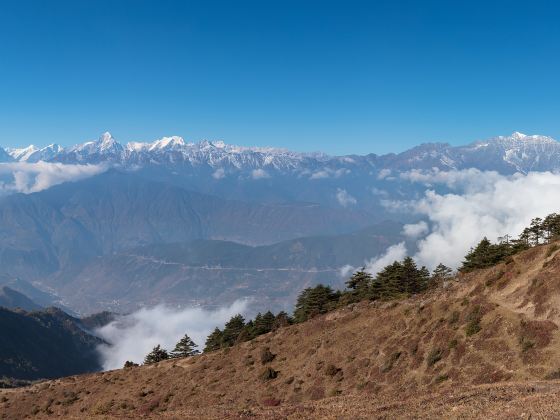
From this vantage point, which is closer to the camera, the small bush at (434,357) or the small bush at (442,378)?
the small bush at (442,378)

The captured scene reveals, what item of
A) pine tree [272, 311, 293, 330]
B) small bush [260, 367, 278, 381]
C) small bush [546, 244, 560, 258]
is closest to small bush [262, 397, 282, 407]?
small bush [260, 367, 278, 381]

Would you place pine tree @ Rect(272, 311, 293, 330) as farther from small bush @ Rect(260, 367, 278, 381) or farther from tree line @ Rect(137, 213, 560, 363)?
small bush @ Rect(260, 367, 278, 381)

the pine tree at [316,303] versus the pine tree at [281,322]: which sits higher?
the pine tree at [316,303]

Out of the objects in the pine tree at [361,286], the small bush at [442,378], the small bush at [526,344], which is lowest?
the small bush at [442,378]

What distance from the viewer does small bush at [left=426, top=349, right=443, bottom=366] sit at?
4425 centimetres

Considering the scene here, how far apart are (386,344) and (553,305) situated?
1929 centimetres

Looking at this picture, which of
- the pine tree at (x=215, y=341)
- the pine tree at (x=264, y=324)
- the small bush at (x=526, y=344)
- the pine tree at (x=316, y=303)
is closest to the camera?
the small bush at (x=526, y=344)

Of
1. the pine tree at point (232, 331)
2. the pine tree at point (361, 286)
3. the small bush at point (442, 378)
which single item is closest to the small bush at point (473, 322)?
the small bush at point (442, 378)

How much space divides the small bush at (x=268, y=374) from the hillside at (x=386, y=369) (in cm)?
15

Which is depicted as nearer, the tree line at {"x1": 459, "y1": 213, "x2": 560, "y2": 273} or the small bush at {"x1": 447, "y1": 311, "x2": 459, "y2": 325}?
the small bush at {"x1": 447, "y1": 311, "x2": 459, "y2": 325}

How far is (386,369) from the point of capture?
157 feet

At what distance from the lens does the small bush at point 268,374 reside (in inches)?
→ 2313

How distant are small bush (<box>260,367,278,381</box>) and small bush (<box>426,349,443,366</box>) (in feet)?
72.7

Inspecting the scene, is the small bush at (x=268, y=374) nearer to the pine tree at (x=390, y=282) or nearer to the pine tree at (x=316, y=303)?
the pine tree at (x=390, y=282)
